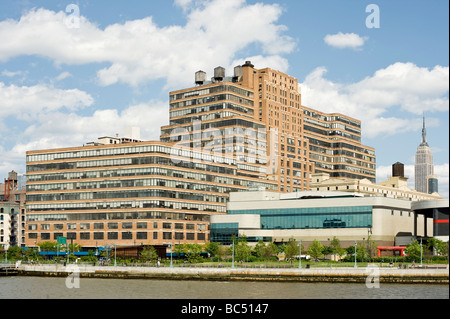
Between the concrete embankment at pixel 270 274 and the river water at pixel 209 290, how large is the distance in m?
3.39

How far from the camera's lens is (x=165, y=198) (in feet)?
622

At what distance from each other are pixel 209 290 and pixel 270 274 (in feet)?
→ 71.0

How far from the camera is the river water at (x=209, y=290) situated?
94750mm

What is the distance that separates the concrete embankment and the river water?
11.1 ft

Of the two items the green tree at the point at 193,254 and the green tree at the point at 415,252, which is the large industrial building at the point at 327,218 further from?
the green tree at the point at 193,254

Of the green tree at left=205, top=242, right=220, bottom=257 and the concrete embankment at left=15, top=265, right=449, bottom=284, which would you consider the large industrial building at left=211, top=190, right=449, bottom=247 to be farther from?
the concrete embankment at left=15, top=265, right=449, bottom=284

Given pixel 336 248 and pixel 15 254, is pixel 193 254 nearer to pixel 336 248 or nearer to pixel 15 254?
pixel 336 248

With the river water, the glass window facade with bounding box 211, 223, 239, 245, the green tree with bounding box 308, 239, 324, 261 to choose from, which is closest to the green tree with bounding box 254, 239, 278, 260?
the green tree with bounding box 308, 239, 324, 261

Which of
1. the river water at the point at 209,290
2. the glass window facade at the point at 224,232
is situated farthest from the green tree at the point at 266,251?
the river water at the point at 209,290

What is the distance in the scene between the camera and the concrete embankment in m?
113

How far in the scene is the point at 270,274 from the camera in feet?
398

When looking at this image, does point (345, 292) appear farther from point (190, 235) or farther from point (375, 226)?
point (190, 235)
